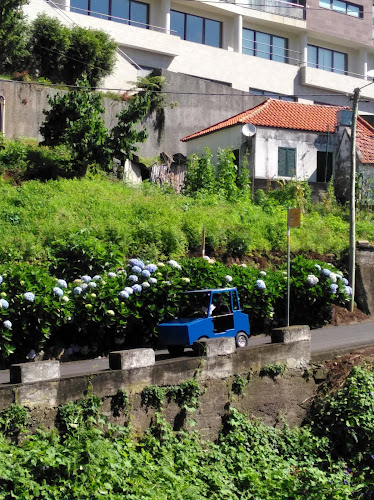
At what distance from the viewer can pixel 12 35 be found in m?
29.4

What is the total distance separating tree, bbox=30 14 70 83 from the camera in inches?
1222

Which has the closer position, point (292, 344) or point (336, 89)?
point (292, 344)

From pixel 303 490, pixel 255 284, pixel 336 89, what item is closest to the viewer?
pixel 303 490

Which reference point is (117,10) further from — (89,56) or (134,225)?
(134,225)

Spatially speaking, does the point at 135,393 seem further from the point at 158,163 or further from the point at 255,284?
the point at 158,163

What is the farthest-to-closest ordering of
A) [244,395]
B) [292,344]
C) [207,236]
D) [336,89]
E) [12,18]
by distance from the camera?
1. [336,89]
2. [12,18]
3. [207,236]
4. [292,344]
5. [244,395]

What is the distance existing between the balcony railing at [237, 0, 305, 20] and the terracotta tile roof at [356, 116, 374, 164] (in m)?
12.5

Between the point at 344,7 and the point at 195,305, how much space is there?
34325 mm

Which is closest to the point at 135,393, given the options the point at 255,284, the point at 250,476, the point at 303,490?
the point at 250,476

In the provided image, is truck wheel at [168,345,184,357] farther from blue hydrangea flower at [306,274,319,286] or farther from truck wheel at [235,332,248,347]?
blue hydrangea flower at [306,274,319,286]

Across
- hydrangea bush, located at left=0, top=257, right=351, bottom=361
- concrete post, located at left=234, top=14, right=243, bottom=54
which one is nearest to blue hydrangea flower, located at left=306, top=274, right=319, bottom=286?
hydrangea bush, located at left=0, top=257, right=351, bottom=361

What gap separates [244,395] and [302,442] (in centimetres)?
123

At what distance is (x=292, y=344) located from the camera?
42.9ft

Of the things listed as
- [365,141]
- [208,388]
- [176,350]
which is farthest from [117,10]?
[208,388]
